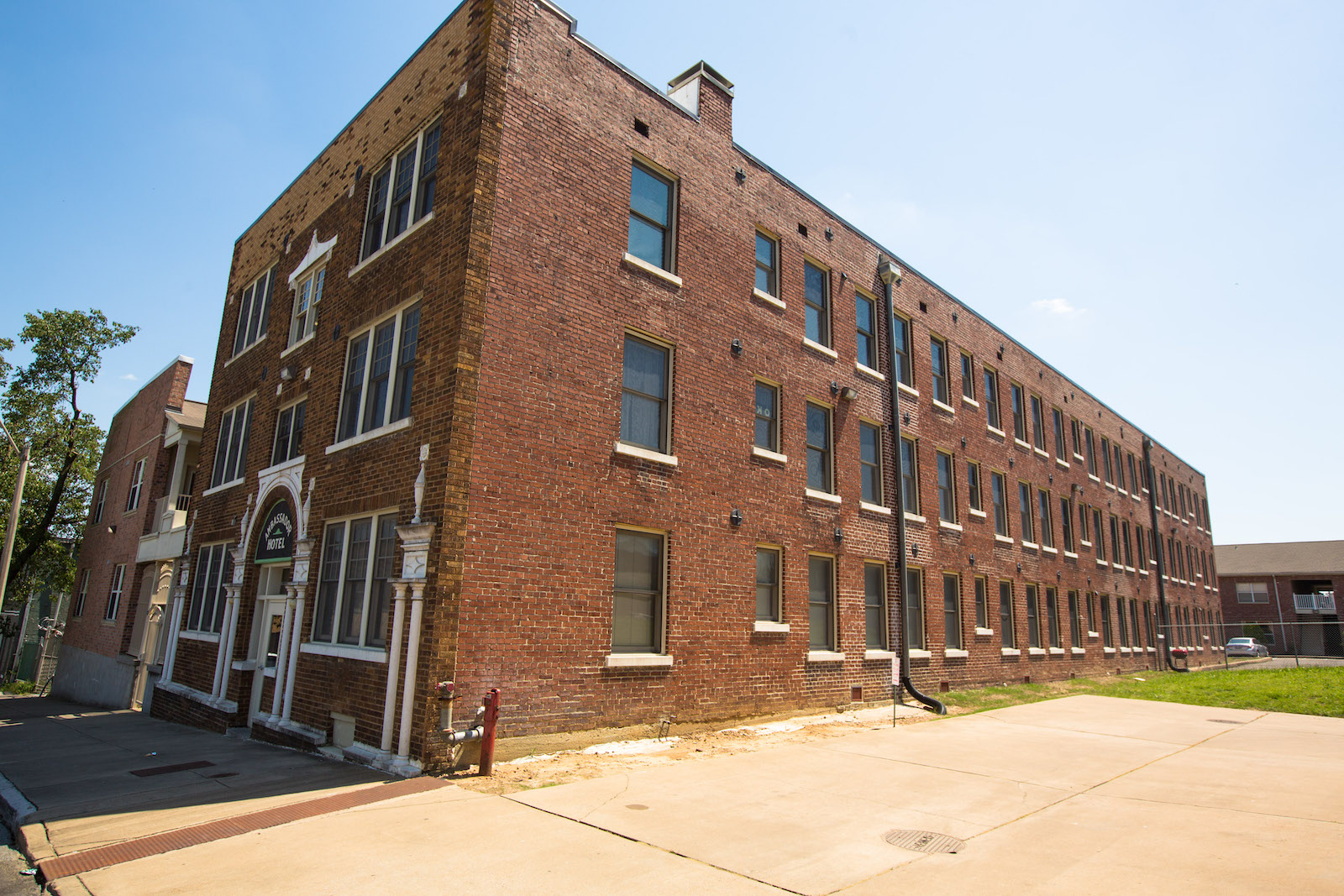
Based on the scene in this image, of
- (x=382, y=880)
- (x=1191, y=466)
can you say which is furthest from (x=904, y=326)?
(x=1191, y=466)

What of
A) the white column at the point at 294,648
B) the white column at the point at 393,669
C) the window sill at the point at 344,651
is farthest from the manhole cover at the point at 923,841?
the white column at the point at 294,648

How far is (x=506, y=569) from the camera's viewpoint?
9.87m

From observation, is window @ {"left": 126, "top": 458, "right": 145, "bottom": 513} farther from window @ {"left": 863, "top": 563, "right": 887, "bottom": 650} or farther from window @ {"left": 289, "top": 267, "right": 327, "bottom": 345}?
window @ {"left": 863, "top": 563, "right": 887, "bottom": 650}

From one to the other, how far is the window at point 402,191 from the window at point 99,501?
20.5 metres

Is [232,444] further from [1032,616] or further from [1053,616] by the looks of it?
[1053,616]

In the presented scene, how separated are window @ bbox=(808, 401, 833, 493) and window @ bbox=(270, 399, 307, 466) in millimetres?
9960

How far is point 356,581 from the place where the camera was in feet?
37.4

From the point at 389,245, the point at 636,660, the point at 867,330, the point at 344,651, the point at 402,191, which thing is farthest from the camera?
the point at 867,330

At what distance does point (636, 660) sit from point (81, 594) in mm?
25717

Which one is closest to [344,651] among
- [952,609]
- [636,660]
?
[636,660]

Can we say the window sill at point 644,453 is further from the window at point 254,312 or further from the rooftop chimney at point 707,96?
the window at point 254,312

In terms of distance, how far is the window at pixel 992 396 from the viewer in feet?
76.7

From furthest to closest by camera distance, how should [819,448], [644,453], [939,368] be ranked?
1. [939,368]
2. [819,448]
3. [644,453]

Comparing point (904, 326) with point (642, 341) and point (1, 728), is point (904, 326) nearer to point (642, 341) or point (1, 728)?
point (642, 341)
